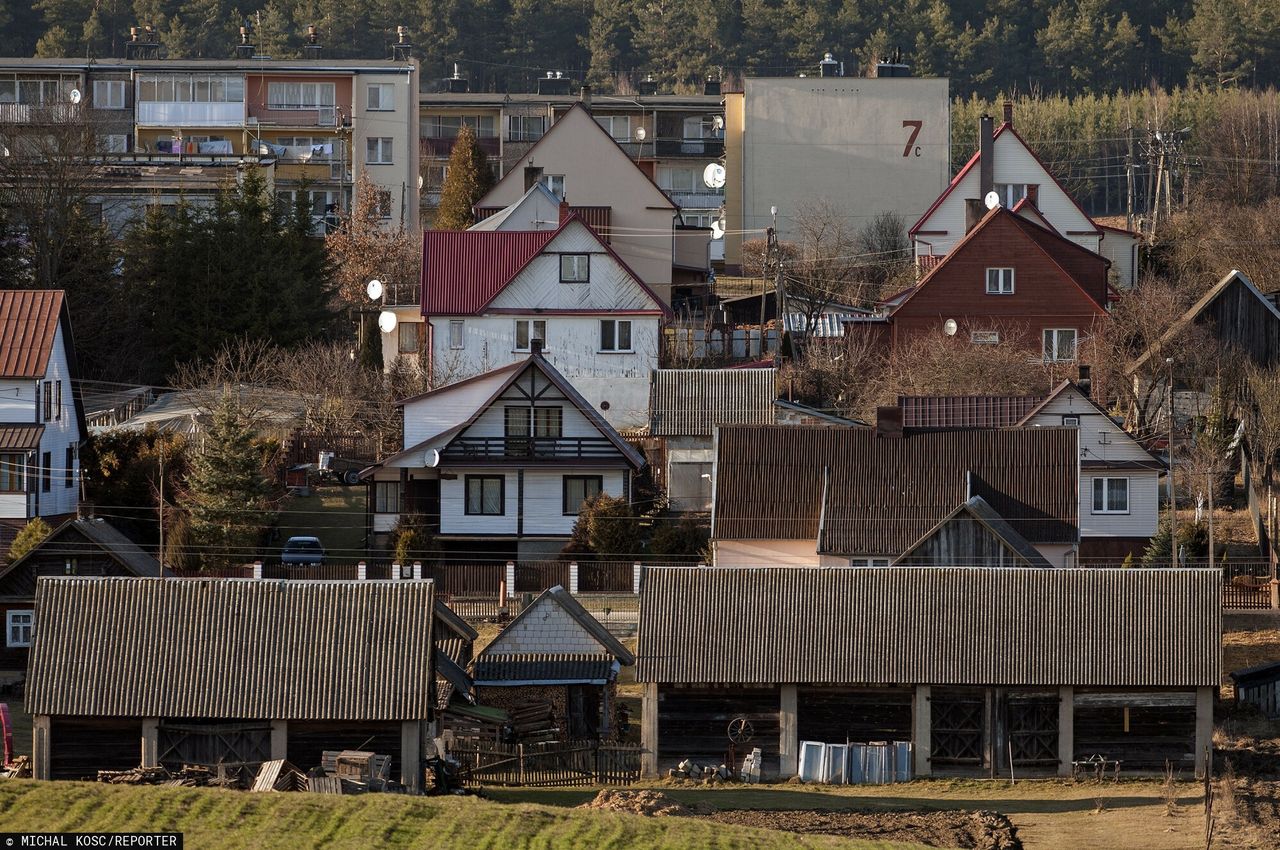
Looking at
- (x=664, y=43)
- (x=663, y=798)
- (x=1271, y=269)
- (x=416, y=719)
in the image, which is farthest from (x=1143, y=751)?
(x=664, y=43)

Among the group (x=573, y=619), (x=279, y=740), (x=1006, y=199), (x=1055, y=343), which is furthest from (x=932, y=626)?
(x=1006, y=199)

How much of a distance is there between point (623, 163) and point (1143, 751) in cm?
4220

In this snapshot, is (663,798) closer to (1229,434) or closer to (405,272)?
Result: (1229,434)

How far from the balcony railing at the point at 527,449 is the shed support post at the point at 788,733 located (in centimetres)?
1789

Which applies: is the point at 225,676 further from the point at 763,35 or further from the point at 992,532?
the point at 763,35

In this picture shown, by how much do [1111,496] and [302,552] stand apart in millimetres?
19948

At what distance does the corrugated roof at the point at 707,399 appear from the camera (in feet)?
196

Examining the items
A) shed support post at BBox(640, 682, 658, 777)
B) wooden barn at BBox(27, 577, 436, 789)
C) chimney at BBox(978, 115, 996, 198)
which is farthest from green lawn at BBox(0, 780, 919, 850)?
chimney at BBox(978, 115, 996, 198)

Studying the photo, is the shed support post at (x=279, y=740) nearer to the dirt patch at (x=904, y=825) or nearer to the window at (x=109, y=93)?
the dirt patch at (x=904, y=825)

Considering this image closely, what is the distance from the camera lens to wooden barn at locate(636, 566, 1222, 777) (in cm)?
4088

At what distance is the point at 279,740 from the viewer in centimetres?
3853

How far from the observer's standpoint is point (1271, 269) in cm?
7856

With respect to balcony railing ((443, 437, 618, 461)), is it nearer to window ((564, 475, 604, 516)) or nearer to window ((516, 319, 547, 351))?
window ((564, 475, 604, 516))

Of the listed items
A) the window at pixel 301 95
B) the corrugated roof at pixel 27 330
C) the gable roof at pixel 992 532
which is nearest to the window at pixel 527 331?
the corrugated roof at pixel 27 330
